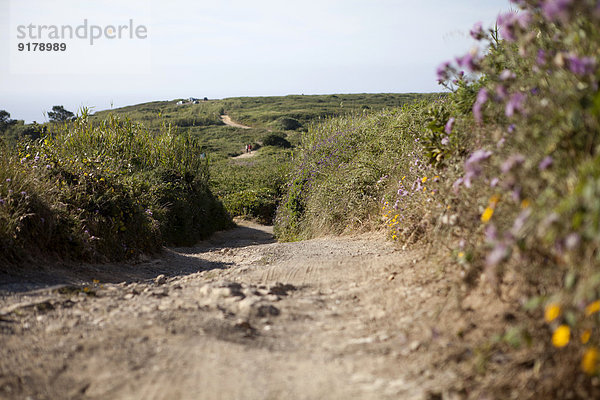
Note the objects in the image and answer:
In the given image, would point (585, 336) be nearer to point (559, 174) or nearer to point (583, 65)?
point (559, 174)

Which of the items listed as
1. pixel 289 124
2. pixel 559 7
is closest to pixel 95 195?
pixel 559 7

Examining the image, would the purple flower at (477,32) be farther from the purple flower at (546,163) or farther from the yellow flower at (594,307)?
the yellow flower at (594,307)

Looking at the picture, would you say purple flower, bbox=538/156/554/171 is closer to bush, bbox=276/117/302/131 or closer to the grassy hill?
the grassy hill

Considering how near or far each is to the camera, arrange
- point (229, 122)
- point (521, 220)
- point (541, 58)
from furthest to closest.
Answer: point (229, 122) < point (541, 58) < point (521, 220)

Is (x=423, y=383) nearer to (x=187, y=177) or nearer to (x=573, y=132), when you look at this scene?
(x=573, y=132)

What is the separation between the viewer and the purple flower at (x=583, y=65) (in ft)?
6.49

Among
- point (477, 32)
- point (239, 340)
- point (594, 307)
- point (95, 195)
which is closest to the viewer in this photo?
point (594, 307)

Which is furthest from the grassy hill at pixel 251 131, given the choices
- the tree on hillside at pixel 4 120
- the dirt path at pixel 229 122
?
the tree on hillside at pixel 4 120

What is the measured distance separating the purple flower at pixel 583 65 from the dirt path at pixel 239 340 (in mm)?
1411

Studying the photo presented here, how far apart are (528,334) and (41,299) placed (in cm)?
337

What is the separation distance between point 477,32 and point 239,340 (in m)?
2.71

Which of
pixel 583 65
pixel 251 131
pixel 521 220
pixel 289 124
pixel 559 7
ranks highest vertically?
pixel 289 124

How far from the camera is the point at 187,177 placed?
41.9ft

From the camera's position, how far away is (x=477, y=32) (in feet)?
11.4
